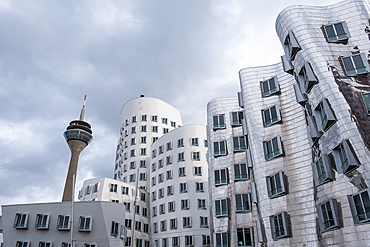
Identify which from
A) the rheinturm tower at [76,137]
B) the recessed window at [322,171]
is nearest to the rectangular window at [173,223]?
the recessed window at [322,171]

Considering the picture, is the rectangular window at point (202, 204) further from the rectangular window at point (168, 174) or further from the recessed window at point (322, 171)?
the recessed window at point (322, 171)

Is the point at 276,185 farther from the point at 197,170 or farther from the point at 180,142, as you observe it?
the point at 180,142

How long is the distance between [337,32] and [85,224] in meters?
33.3

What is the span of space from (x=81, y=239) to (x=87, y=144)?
47429 mm

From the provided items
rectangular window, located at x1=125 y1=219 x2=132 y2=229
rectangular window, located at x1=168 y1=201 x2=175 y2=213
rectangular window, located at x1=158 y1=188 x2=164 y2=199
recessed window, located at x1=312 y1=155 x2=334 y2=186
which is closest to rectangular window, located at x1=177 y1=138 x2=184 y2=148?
rectangular window, located at x1=158 y1=188 x2=164 y2=199

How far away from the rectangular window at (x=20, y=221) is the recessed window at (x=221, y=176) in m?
23.5

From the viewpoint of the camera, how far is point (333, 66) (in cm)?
2308

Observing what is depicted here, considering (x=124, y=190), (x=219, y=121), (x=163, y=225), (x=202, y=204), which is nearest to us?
(x=219, y=121)

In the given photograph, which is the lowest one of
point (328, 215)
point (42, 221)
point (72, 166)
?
point (328, 215)

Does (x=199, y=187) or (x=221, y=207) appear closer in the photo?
(x=221, y=207)

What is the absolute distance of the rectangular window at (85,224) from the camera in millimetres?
36156

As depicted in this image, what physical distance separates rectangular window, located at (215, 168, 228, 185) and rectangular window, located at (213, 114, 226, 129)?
5213 millimetres

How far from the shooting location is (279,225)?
24594mm

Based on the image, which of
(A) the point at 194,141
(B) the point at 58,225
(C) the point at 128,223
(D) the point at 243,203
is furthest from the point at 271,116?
(C) the point at 128,223
